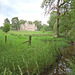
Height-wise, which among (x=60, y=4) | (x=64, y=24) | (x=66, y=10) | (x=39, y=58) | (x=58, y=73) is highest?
(x=60, y=4)

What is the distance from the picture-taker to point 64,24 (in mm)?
13688

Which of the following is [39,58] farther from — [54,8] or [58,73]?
[54,8]

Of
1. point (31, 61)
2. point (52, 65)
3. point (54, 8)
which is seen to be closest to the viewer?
point (31, 61)

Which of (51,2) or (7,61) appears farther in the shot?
(51,2)

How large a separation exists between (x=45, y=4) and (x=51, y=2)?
1410mm

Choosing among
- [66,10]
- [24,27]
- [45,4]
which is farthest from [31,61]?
[24,27]

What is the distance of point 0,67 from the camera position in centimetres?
348

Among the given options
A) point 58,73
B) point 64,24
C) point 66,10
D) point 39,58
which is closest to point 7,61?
point 39,58

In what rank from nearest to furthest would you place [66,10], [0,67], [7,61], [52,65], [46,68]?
1. [0,67]
2. [7,61]
3. [46,68]
4. [52,65]
5. [66,10]

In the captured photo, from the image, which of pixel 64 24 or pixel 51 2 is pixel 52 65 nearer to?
pixel 64 24

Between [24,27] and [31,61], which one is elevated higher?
[24,27]

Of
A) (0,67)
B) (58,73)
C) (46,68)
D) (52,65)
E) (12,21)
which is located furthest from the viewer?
(12,21)

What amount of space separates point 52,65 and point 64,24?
980 centimetres

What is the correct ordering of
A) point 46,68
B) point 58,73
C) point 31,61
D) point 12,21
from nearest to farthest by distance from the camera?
point 31,61
point 58,73
point 46,68
point 12,21
